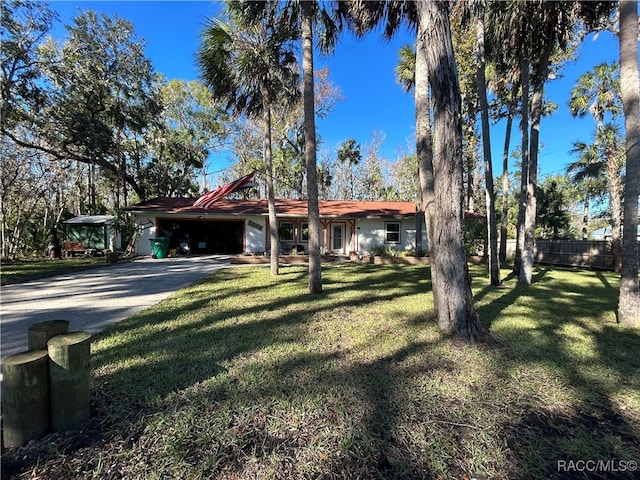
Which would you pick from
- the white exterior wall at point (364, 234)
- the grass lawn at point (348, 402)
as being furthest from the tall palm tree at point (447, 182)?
the white exterior wall at point (364, 234)

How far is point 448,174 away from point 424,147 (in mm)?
1184

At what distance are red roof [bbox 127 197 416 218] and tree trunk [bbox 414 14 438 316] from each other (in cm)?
1153

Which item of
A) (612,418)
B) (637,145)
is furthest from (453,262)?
(637,145)

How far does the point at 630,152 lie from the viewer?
4.86m

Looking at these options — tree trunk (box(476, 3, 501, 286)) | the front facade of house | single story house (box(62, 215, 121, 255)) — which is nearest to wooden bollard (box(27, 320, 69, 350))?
tree trunk (box(476, 3, 501, 286))

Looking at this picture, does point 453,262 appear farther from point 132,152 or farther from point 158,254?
point 132,152

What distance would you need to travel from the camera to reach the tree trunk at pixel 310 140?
7.05 meters

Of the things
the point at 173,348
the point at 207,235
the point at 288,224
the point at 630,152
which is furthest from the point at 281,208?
the point at 630,152

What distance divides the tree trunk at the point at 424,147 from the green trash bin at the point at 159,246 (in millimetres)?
14270

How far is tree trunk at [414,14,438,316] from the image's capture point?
4320mm

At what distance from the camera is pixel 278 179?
23.6 m

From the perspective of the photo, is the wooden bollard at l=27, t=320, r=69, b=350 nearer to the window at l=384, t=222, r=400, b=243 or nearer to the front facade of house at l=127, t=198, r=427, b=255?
the front facade of house at l=127, t=198, r=427, b=255

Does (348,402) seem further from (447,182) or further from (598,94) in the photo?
(598,94)

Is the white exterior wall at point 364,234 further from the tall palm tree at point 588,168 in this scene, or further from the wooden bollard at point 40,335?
the wooden bollard at point 40,335
